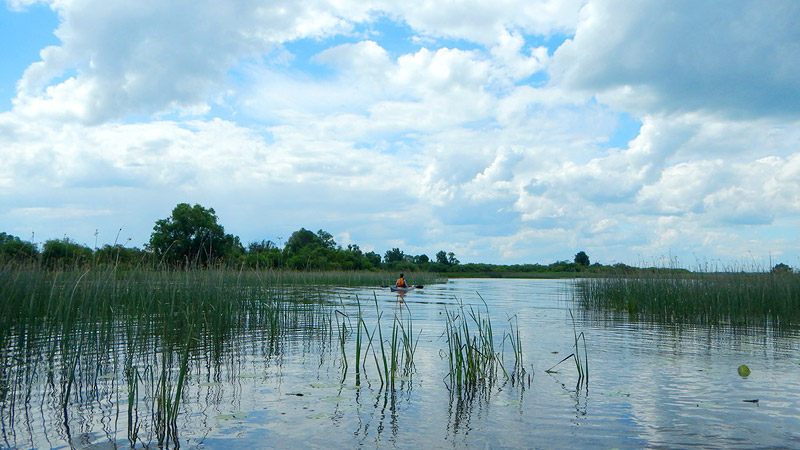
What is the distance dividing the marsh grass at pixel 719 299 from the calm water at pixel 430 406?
19.3ft

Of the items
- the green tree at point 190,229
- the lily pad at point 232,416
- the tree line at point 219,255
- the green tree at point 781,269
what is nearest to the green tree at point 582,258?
the tree line at point 219,255

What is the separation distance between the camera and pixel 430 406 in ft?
22.6

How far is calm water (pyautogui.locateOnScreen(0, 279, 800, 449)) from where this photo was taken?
5695 mm

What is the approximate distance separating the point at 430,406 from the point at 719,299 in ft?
45.3

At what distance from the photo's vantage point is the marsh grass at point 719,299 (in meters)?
16.1

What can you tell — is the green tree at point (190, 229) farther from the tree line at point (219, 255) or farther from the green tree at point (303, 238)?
the green tree at point (303, 238)

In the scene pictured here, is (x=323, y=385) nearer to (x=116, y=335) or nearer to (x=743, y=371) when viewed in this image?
(x=116, y=335)

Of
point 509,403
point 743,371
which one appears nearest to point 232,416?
point 509,403

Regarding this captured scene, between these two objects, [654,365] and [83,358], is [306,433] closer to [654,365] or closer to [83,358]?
[83,358]

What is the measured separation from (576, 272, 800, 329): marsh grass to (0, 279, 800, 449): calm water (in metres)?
5.89

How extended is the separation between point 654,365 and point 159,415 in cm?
849

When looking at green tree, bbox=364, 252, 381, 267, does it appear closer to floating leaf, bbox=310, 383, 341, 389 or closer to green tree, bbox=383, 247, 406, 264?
green tree, bbox=383, 247, 406, 264

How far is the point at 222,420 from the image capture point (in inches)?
244

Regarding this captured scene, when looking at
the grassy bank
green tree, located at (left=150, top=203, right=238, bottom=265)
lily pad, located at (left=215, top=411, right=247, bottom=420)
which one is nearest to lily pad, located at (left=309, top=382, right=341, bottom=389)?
lily pad, located at (left=215, top=411, right=247, bottom=420)
